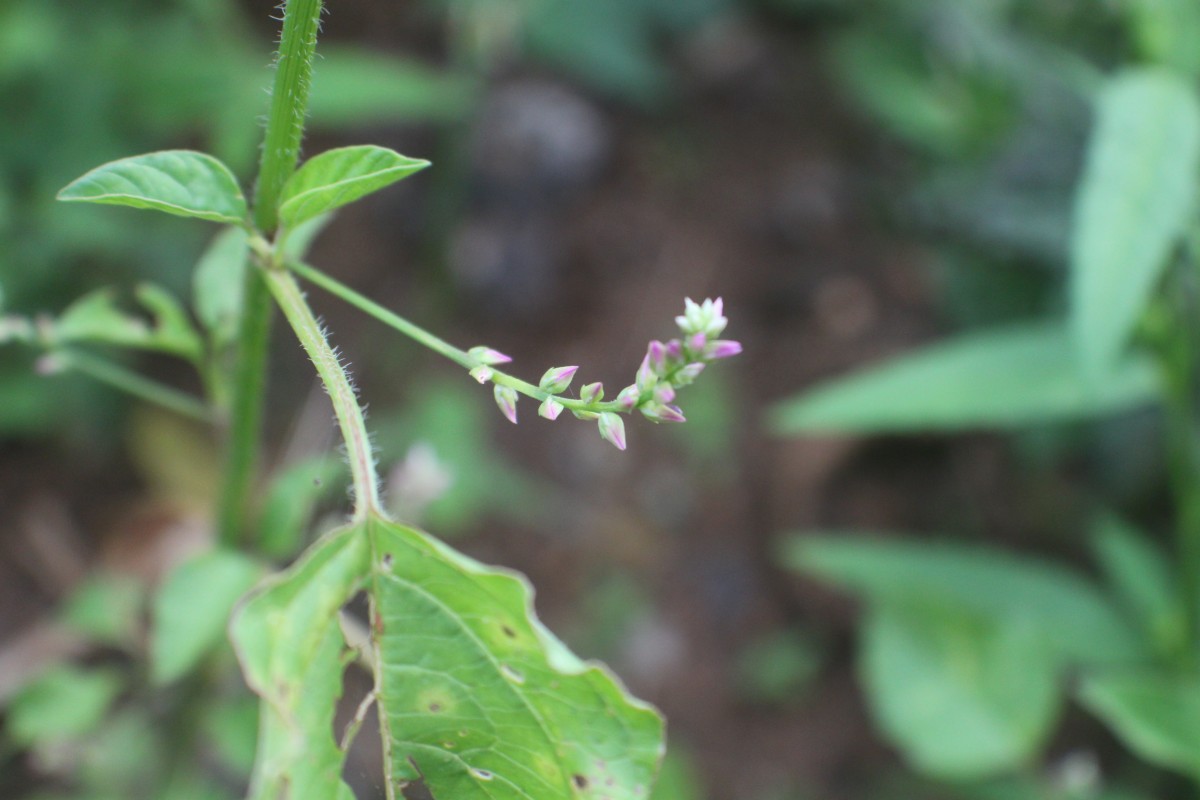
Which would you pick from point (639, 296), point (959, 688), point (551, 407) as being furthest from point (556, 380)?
point (639, 296)

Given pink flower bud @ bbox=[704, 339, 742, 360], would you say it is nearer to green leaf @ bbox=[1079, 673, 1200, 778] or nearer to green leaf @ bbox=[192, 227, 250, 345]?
green leaf @ bbox=[192, 227, 250, 345]

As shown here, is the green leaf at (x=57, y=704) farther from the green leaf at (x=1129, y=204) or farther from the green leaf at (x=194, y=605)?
the green leaf at (x=1129, y=204)

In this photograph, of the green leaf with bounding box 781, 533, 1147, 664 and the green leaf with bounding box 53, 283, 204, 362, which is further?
the green leaf with bounding box 781, 533, 1147, 664

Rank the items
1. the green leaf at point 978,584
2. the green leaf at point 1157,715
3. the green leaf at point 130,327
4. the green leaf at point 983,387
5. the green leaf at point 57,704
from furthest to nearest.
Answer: the green leaf at point 978,584, the green leaf at point 983,387, the green leaf at point 1157,715, the green leaf at point 57,704, the green leaf at point 130,327

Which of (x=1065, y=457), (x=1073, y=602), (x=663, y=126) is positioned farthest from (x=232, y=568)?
(x=663, y=126)

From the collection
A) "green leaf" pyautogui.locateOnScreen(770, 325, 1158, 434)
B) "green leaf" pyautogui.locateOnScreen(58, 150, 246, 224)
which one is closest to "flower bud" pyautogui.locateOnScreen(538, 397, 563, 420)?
"green leaf" pyautogui.locateOnScreen(58, 150, 246, 224)

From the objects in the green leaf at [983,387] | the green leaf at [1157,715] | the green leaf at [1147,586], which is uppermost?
the green leaf at [983,387]

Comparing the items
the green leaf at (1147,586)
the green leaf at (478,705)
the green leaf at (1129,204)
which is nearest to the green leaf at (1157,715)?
the green leaf at (1147,586)
